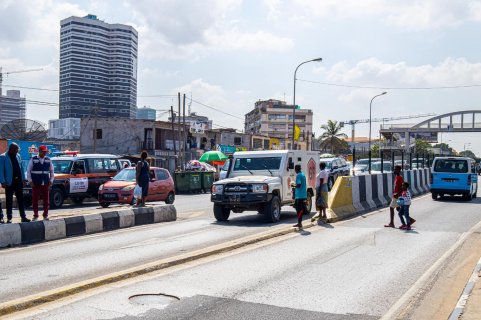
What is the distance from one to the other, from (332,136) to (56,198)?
7102 centimetres

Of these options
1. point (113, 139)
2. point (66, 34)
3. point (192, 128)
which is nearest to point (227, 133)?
point (192, 128)

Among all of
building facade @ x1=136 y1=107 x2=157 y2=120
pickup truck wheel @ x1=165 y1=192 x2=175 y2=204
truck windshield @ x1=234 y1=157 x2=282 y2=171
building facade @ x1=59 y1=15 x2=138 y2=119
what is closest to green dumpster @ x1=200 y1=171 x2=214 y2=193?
pickup truck wheel @ x1=165 y1=192 x2=175 y2=204

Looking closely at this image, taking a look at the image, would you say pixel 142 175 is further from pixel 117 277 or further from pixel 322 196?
pixel 117 277

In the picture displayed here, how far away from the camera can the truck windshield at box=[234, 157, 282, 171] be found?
17.1 m

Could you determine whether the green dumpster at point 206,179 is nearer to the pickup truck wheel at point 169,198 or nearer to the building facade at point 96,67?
the pickup truck wheel at point 169,198

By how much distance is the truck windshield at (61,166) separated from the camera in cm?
2238

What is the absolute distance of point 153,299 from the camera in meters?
6.88

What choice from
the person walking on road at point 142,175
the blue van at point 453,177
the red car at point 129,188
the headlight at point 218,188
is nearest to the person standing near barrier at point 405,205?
the headlight at point 218,188

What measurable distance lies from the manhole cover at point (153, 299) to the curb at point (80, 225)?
5214mm

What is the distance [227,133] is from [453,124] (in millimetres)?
50168

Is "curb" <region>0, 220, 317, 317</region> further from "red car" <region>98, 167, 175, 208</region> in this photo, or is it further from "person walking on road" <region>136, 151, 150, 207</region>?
"red car" <region>98, 167, 175, 208</region>

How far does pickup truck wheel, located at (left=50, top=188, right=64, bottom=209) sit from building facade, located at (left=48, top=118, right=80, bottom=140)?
79.4 metres

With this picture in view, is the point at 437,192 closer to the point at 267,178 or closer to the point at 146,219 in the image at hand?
the point at 267,178

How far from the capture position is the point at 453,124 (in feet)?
336
